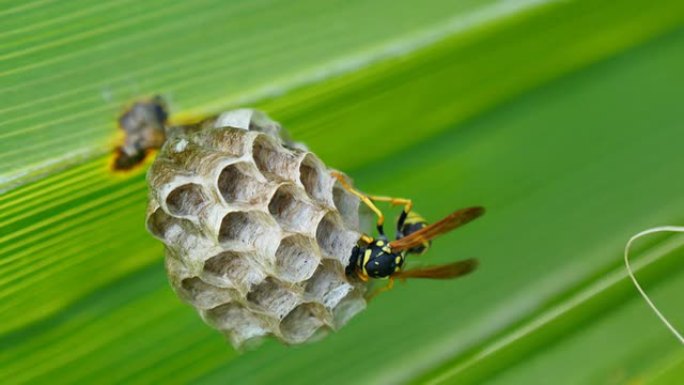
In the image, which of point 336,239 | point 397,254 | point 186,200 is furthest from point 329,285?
point 186,200

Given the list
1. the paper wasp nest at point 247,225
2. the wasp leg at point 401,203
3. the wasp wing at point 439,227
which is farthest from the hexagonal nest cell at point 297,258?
the wasp leg at point 401,203

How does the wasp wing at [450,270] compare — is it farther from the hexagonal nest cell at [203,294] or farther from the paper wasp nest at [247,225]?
the hexagonal nest cell at [203,294]

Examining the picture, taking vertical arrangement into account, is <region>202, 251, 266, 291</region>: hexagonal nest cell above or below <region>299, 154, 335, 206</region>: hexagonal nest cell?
below

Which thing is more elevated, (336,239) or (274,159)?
(274,159)

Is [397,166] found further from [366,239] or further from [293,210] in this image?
[293,210]

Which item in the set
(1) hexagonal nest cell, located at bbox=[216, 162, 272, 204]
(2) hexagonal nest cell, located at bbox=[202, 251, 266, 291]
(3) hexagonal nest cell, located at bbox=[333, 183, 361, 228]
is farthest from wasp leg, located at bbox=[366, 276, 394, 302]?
(1) hexagonal nest cell, located at bbox=[216, 162, 272, 204]

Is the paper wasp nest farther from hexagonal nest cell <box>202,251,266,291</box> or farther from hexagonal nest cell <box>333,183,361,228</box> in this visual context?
hexagonal nest cell <box>333,183,361,228</box>

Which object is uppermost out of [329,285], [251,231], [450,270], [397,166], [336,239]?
[397,166]
